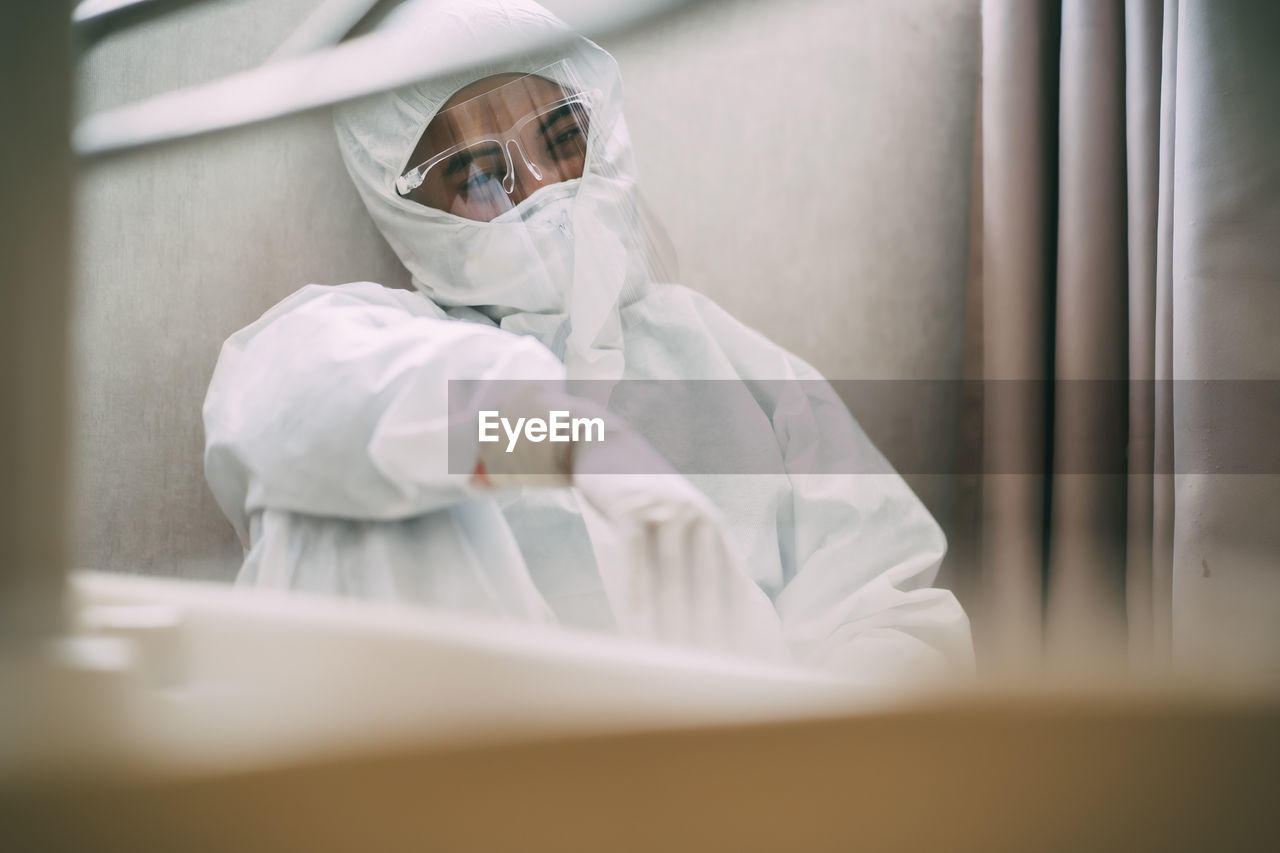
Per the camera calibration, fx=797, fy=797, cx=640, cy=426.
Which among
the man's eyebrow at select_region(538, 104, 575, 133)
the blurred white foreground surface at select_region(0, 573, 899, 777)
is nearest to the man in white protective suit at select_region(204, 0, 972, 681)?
the man's eyebrow at select_region(538, 104, 575, 133)

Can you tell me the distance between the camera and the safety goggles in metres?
0.52

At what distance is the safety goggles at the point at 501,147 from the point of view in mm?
521

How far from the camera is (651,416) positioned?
0.53 m

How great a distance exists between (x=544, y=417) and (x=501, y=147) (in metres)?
0.25

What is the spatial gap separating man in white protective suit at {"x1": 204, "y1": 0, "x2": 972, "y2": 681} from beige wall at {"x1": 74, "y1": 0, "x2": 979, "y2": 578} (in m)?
0.02

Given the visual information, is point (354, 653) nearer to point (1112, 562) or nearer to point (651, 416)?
point (651, 416)

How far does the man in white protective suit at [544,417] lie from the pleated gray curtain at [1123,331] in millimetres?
92

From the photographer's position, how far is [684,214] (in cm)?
59

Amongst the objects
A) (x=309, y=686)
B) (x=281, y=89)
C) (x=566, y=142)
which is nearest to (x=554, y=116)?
(x=566, y=142)

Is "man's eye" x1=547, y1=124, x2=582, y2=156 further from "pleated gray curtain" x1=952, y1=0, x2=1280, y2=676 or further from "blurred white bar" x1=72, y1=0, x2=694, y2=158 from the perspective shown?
"pleated gray curtain" x1=952, y1=0, x2=1280, y2=676

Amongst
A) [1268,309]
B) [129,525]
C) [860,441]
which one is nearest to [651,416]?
[860,441]

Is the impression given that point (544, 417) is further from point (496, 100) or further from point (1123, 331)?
point (1123, 331)

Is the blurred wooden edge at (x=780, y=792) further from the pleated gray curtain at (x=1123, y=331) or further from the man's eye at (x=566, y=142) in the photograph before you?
the man's eye at (x=566, y=142)

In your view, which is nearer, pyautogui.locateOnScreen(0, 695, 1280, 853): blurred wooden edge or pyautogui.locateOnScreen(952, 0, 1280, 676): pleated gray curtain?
pyautogui.locateOnScreen(0, 695, 1280, 853): blurred wooden edge
